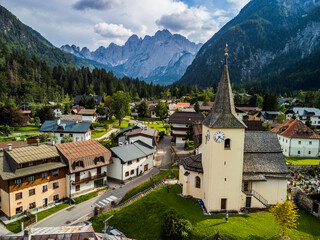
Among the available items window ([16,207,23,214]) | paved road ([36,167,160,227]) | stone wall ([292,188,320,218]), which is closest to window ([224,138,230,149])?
stone wall ([292,188,320,218])

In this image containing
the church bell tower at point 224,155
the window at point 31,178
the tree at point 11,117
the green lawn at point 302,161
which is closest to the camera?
the church bell tower at point 224,155

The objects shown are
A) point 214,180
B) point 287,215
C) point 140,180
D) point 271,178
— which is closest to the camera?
point 287,215

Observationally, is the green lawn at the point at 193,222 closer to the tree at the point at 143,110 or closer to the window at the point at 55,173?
the window at the point at 55,173

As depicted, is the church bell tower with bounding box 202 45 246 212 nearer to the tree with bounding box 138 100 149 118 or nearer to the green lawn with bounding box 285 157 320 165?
the green lawn with bounding box 285 157 320 165

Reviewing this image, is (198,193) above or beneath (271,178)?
beneath

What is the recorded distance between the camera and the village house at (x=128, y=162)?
158ft

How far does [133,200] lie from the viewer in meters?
37.2

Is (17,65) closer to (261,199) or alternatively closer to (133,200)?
(133,200)

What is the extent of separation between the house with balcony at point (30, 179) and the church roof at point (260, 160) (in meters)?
22.5

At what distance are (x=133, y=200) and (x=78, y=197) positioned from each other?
37.9ft

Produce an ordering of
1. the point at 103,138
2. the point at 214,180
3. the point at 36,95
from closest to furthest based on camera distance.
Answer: the point at 214,180
the point at 103,138
the point at 36,95

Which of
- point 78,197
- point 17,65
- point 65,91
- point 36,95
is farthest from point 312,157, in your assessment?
point 17,65

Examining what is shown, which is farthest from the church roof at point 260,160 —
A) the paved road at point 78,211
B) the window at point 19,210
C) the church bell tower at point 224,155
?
the window at point 19,210

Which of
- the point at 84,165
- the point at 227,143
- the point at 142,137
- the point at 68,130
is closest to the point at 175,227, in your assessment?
the point at 227,143
